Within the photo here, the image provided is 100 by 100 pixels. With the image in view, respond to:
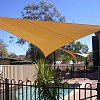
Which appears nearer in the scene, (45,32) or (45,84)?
(45,32)

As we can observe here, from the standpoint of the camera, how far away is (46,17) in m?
39.1

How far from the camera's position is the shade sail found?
21.6ft

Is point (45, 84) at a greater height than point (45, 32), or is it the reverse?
point (45, 32)

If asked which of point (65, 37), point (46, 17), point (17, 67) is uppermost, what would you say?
point (46, 17)

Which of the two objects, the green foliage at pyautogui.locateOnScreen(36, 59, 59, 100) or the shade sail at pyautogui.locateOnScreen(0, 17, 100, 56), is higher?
the shade sail at pyautogui.locateOnScreen(0, 17, 100, 56)

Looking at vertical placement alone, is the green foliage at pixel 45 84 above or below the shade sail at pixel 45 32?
below

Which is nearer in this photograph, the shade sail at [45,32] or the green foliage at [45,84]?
the shade sail at [45,32]

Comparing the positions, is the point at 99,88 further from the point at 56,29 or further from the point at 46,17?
the point at 46,17

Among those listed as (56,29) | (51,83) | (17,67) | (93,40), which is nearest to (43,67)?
(51,83)

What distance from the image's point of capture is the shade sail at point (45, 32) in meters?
6.59

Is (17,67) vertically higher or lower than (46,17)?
lower

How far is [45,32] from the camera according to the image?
268 inches

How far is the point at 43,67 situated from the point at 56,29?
1.16 metres

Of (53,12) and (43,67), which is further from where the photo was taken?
(53,12)
